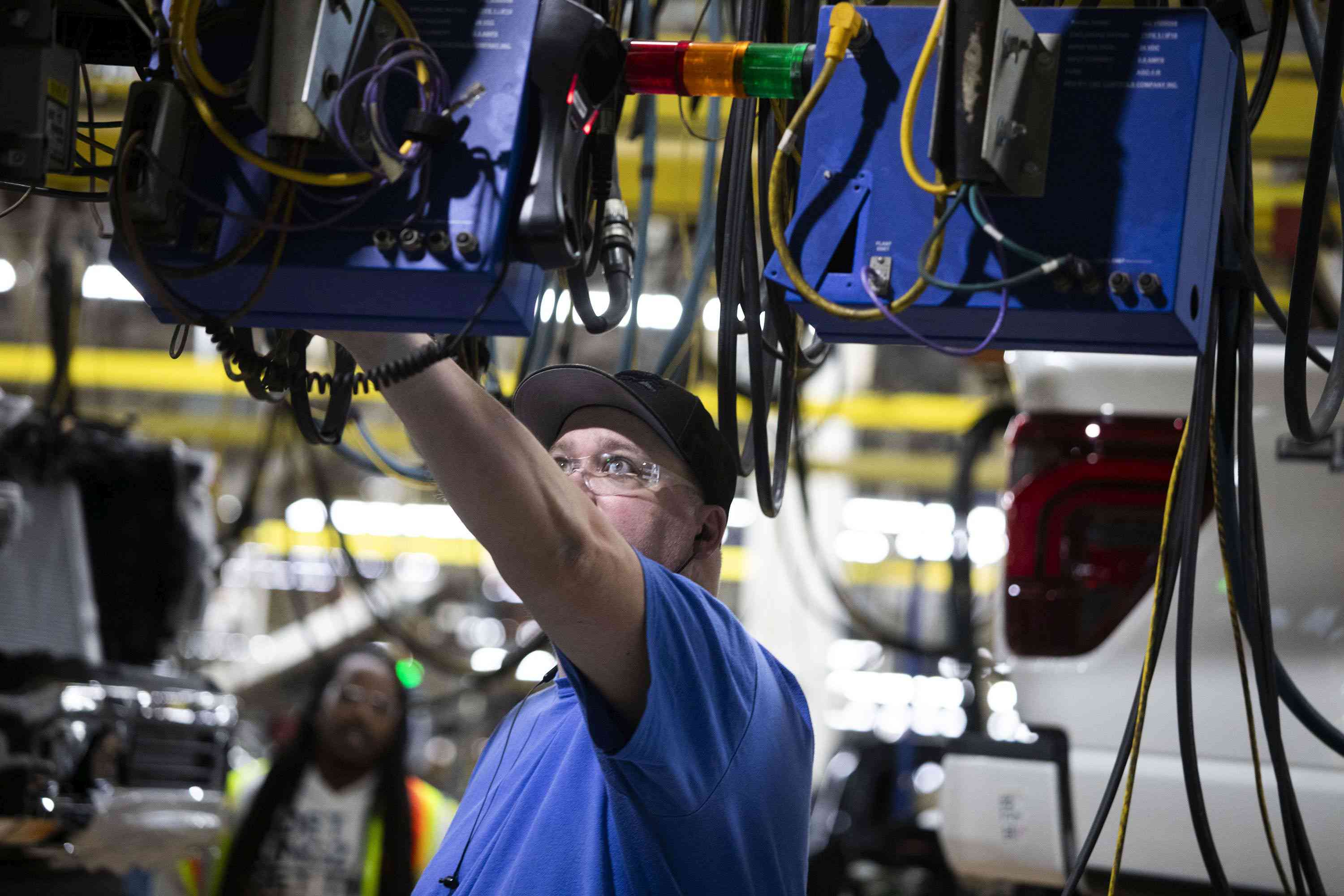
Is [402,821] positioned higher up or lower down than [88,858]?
lower down

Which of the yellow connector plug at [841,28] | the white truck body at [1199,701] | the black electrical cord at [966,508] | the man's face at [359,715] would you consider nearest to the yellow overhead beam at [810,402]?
the black electrical cord at [966,508]

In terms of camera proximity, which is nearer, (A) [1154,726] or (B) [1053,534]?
(A) [1154,726]

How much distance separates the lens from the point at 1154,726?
332 cm

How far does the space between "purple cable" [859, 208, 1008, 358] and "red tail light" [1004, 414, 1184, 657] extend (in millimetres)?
1985

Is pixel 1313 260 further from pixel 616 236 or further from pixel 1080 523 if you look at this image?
pixel 1080 523

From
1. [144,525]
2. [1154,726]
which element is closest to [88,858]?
[144,525]

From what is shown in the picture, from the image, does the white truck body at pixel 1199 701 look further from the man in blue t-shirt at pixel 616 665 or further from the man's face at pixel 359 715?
the man's face at pixel 359 715

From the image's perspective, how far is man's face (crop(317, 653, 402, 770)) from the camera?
5824 mm

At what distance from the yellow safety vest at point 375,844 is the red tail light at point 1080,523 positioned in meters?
2.98

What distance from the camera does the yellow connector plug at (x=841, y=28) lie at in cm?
162

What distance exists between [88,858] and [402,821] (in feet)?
4.75

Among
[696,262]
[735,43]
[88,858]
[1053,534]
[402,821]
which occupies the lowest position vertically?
[402,821]

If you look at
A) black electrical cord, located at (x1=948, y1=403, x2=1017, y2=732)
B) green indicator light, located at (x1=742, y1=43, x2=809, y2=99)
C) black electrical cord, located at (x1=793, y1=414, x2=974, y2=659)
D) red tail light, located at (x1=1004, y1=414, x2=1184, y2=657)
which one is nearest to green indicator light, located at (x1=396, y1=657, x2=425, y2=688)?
black electrical cord, located at (x1=793, y1=414, x2=974, y2=659)

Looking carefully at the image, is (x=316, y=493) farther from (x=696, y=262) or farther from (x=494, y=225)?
(x=494, y=225)
